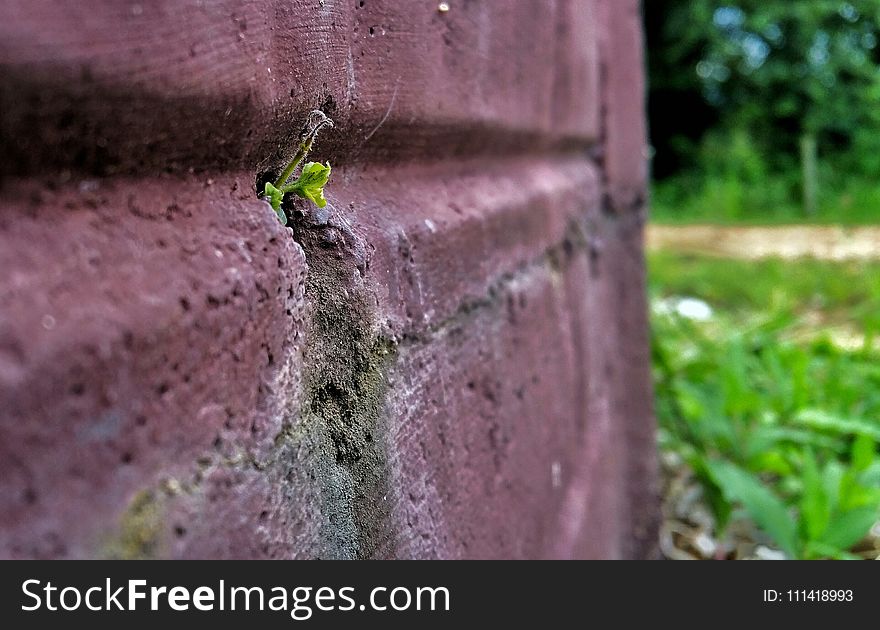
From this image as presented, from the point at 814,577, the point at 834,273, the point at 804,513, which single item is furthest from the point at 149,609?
the point at 834,273

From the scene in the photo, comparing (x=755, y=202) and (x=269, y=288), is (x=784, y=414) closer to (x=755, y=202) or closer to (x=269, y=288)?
(x=269, y=288)

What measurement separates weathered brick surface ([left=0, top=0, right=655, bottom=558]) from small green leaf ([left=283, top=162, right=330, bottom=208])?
23 mm

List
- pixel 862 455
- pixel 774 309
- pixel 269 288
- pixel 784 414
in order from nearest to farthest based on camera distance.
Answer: pixel 269 288 → pixel 862 455 → pixel 784 414 → pixel 774 309

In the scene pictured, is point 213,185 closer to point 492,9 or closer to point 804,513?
point 492,9

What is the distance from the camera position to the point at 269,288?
1.55 feet

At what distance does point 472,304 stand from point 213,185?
0.35 m

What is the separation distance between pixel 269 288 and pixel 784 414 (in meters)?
1.96

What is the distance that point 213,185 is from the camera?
48 cm

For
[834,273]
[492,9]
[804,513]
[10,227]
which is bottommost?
[10,227]

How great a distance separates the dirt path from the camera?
4488 millimetres

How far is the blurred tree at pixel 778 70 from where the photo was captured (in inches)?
222

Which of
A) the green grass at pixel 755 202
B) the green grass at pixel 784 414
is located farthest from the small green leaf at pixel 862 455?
the green grass at pixel 755 202

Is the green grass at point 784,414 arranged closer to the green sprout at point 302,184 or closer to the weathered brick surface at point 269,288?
the weathered brick surface at point 269,288

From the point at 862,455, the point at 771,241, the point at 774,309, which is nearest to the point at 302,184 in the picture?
the point at 862,455
